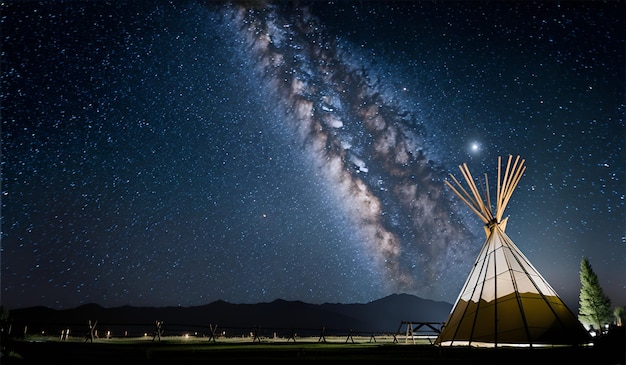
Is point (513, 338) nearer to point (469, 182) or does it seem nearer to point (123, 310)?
point (469, 182)

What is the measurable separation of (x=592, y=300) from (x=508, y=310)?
2151 centimetres

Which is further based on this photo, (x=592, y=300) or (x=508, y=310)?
(x=592, y=300)

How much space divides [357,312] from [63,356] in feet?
482

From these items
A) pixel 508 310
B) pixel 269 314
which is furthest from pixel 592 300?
pixel 269 314

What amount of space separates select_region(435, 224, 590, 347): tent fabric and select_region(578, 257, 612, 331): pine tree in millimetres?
18747

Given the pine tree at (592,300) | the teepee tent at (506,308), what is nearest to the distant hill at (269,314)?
the pine tree at (592,300)

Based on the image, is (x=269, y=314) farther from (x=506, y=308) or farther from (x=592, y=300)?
(x=506, y=308)

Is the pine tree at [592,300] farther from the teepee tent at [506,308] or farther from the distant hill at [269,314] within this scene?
the distant hill at [269,314]

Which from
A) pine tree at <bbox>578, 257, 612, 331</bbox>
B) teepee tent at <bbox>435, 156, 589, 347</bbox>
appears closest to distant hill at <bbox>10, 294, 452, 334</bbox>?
pine tree at <bbox>578, 257, 612, 331</bbox>

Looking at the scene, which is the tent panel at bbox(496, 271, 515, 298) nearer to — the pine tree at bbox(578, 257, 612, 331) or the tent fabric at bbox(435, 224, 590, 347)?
the tent fabric at bbox(435, 224, 590, 347)

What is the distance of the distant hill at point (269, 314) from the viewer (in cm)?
9700

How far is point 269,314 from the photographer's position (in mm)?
130000

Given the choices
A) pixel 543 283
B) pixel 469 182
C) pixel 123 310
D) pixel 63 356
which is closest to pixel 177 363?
pixel 63 356

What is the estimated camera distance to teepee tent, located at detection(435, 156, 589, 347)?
1223 centimetres
